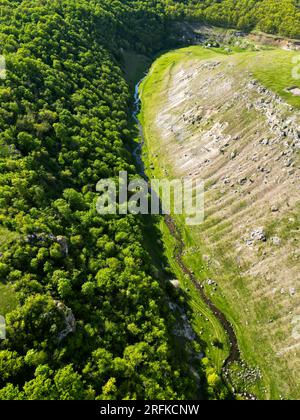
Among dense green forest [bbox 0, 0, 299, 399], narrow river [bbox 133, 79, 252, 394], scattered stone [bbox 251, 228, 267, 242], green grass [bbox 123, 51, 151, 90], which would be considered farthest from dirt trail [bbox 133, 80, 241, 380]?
green grass [bbox 123, 51, 151, 90]

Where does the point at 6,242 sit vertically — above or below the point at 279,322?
above

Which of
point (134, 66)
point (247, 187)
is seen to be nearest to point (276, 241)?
point (247, 187)

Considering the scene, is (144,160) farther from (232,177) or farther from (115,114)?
(232,177)

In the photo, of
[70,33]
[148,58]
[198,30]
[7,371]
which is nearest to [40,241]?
[7,371]

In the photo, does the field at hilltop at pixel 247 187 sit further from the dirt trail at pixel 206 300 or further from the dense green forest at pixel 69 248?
the dense green forest at pixel 69 248

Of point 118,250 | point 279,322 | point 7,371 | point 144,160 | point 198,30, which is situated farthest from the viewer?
point 198,30

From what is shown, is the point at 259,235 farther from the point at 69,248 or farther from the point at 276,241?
the point at 69,248

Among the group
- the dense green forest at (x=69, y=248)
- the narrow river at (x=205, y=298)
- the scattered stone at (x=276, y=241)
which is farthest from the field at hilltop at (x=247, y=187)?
the dense green forest at (x=69, y=248)
